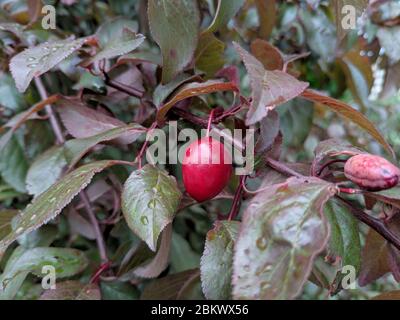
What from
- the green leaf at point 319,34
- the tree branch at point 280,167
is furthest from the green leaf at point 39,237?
the green leaf at point 319,34

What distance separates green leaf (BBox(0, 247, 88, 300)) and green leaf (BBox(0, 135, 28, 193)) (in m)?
0.17

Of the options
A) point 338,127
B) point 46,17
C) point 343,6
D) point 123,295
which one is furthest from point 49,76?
point 338,127

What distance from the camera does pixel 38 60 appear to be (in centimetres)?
50

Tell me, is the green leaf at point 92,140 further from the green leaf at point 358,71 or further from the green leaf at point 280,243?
the green leaf at point 358,71

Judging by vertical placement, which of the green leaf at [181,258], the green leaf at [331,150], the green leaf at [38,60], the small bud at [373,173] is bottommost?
the green leaf at [181,258]

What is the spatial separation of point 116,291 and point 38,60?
33 cm

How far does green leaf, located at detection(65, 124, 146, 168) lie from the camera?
0.47 metres

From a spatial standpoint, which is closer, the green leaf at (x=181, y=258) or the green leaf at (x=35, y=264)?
the green leaf at (x=35, y=264)

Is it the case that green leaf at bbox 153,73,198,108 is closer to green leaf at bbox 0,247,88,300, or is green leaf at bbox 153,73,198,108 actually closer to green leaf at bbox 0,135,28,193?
green leaf at bbox 0,247,88,300

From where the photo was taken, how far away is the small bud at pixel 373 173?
Answer: 0.35m

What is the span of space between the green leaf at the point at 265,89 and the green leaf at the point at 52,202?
6.7 inches

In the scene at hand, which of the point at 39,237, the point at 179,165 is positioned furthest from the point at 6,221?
the point at 179,165
